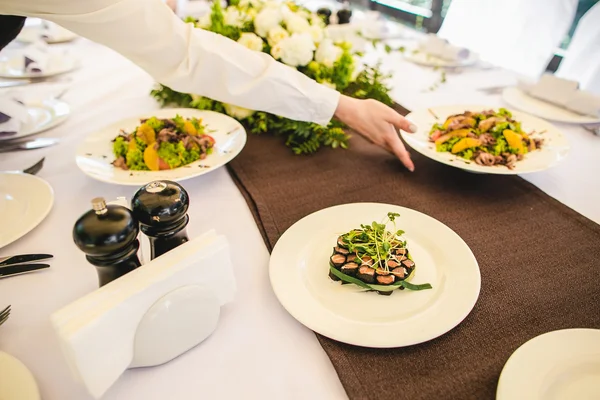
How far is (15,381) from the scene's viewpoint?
1.78 feet

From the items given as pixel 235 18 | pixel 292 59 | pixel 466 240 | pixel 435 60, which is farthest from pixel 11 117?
pixel 435 60

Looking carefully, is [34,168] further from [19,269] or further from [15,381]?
[15,381]

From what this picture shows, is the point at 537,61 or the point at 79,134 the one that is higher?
the point at 537,61

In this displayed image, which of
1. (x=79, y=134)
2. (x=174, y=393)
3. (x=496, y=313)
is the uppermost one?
(x=496, y=313)

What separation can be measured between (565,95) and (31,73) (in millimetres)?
2178

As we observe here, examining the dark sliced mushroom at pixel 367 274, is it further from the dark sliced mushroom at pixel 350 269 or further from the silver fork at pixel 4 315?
the silver fork at pixel 4 315

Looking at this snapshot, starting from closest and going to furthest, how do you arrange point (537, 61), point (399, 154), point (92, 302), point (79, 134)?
point (92, 302) < point (399, 154) < point (79, 134) < point (537, 61)

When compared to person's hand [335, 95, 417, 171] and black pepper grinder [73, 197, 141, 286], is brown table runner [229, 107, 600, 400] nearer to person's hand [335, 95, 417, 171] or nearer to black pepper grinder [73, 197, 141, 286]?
person's hand [335, 95, 417, 171]

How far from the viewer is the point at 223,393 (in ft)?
1.87

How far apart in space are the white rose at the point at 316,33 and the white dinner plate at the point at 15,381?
4.01 feet

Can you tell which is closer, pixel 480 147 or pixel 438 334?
pixel 438 334

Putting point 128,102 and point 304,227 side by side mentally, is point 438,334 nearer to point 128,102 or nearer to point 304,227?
point 304,227

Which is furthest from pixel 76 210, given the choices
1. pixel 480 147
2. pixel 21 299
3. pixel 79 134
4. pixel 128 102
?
pixel 480 147

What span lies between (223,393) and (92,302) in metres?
0.23
